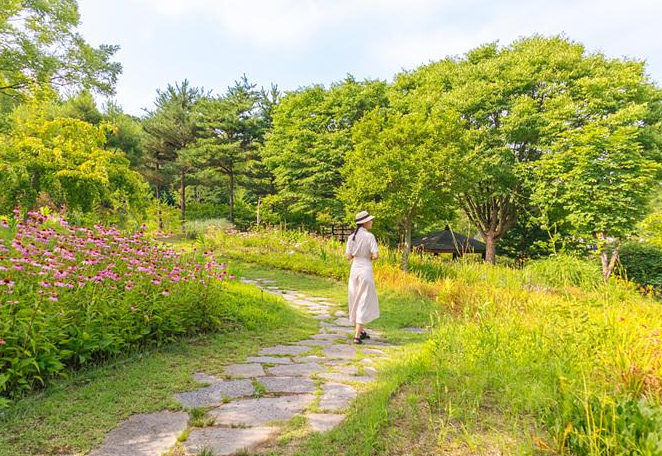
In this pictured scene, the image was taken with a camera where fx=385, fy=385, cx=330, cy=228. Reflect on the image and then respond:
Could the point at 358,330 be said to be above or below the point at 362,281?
below

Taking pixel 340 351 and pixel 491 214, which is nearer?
pixel 340 351

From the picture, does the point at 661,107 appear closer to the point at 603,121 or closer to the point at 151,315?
the point at 603,121

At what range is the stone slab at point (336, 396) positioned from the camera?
2672mm

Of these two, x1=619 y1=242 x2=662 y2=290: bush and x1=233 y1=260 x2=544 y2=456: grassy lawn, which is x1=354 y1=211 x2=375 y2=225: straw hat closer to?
x1=233 y1=260 x2=544 y2=456: grassy lawn

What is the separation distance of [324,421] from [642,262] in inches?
672

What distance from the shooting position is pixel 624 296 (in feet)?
17.0

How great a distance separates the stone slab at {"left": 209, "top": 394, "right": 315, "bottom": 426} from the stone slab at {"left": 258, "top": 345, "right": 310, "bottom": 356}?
124 centimetres

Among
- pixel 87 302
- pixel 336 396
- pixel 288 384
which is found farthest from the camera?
pixel 87 302

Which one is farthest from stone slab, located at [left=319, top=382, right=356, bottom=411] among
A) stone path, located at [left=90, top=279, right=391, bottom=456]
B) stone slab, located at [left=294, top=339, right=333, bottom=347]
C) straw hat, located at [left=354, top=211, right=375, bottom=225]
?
straw hat, located at [left=354, top=211, right=375, bottom=225]

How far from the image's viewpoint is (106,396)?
106 inches

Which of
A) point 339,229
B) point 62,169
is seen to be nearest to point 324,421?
point 62,169

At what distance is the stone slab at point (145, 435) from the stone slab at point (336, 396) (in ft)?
3.07

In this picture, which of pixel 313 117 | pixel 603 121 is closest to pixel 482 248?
pixel 603 121

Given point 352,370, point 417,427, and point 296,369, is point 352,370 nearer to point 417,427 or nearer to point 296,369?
point 296,369
